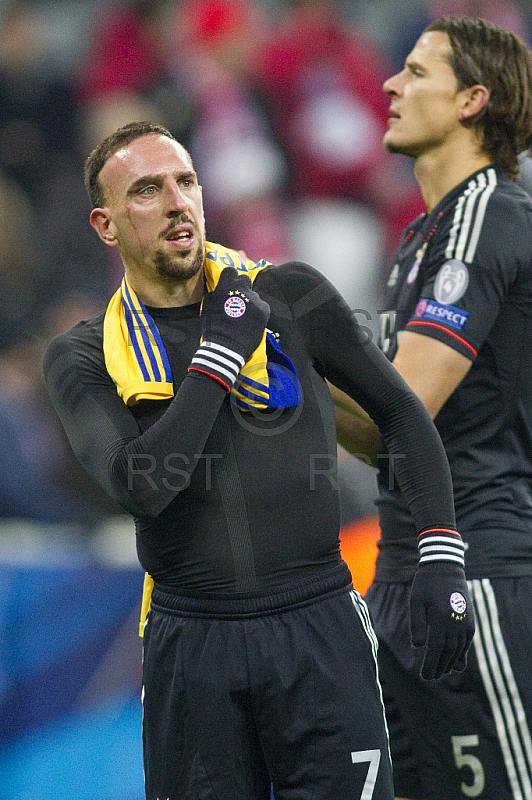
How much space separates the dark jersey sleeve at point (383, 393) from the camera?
2371 mm

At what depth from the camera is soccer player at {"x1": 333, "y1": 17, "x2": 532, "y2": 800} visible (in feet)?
8.82

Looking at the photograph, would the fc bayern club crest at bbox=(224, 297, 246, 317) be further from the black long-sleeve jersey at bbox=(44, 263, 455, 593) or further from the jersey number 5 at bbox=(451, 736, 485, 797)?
the jersey number 5 at bbox=(451, 736, 485, 797)

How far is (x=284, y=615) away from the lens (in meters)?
2.24

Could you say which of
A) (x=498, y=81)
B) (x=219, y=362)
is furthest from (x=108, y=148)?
(x=498, y=81)

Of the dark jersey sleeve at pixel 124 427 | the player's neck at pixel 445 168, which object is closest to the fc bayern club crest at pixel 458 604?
the dark jersey sleeve at pixel 124 427

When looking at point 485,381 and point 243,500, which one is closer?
point 243,500

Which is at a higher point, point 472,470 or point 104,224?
point 104,224

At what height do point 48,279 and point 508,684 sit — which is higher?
point 48,279

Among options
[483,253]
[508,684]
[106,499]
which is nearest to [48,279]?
[106,499]

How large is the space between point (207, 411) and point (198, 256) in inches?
17.1

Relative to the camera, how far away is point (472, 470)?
9.20ft

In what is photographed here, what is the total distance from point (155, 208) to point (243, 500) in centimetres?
68

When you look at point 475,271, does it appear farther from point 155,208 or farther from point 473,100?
point 155,208

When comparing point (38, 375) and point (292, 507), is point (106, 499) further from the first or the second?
point (292, 507)
